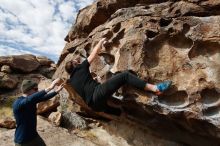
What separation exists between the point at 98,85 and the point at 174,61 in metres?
2.83

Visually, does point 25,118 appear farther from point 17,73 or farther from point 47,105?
point 17,73

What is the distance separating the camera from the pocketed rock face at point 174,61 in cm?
1120

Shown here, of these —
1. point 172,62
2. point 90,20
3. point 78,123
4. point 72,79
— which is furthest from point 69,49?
point 172,62

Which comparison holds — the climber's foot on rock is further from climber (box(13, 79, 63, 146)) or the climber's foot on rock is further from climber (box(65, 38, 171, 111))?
climber (box(13, 79, 63, 146))

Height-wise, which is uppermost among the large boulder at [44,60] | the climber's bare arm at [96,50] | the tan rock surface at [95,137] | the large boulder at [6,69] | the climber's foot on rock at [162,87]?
the large boulder at [44,60]

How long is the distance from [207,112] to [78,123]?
251 inches

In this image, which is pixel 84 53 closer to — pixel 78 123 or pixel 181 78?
pixel 78 123

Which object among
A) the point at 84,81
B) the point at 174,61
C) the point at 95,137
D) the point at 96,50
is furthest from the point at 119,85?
the point at 95,137

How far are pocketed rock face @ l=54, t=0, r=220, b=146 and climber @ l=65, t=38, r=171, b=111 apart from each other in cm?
64

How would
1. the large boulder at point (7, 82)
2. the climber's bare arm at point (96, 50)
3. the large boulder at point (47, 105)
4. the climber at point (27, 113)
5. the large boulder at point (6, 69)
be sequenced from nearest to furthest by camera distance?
1. the climber at point (27, 113)
2. the climber's bare arm at point (96, 50)
3. the large boulder at point (47, 105)
4. the large boulder at point (7, 82)
5. the large boulder at point (6, 69)

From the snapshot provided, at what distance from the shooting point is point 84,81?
11.7 metres

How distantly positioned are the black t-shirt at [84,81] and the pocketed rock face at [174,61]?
1.10 metres

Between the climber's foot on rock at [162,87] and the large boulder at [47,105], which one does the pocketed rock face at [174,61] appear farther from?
the large boulder at [47,105]

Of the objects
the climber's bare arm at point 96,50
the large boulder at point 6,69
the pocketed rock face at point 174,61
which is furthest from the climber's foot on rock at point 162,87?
the large boulder at point 6,69
